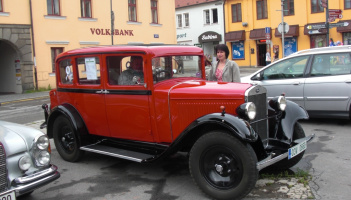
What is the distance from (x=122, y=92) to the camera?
5039 millimetres

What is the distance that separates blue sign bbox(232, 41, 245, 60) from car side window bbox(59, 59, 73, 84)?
3054 cm

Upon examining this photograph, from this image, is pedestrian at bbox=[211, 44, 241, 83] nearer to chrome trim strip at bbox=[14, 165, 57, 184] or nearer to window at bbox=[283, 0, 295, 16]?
chrome trim strip at bbox=[14, 165, 57, 184]

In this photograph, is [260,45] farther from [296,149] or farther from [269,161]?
[269,161]

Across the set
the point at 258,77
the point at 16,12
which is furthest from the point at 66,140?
the point at 16,12

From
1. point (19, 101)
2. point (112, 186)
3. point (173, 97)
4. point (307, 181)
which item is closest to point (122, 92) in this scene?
point (173, 97)

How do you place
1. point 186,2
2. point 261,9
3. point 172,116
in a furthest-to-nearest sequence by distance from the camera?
point 186,2 → point 261,9 → point 172,116

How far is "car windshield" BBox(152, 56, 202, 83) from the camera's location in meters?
4.86

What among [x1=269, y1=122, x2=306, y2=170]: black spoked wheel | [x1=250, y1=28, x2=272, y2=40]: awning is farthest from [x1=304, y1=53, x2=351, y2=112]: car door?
[x1=250, y1=28, x2=272, y2=40]: awning

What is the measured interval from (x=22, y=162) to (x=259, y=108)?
278cm

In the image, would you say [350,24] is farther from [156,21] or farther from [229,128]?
[229,128]

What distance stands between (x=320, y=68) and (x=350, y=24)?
77.4 ft

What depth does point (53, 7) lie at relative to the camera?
2016 centimetres

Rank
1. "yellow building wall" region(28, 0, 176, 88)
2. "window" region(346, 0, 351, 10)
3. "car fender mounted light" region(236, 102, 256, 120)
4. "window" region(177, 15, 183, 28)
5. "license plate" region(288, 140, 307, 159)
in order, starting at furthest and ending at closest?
"window" region(177, 15, 183, 28), "window" region(346, 0, 351, 10), "yellow building wall" region(28, 0, 176, 88), "license plate" region(288, 140, 307, 159), "car fender mounted light" region(236, 102, 256, 120)

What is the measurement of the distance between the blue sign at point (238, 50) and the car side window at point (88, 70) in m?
30.8
